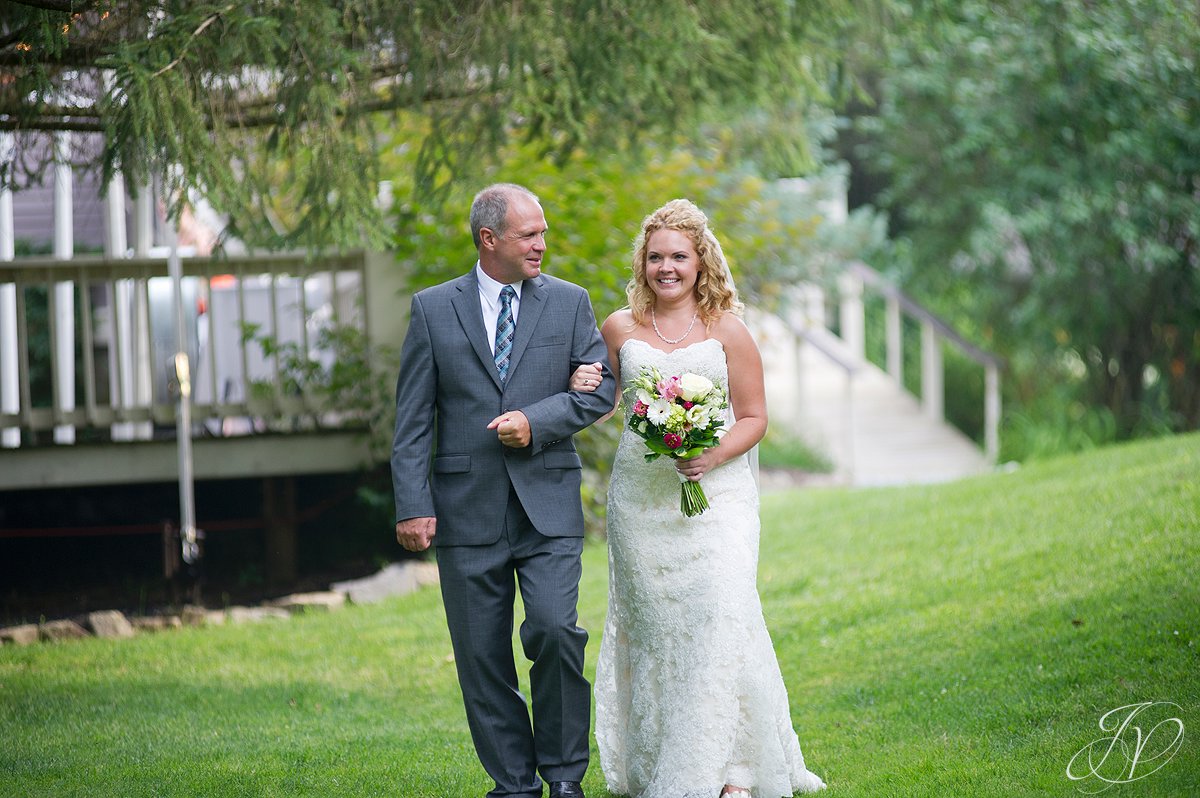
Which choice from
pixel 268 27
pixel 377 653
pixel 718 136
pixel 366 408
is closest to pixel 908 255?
pixel 718 136

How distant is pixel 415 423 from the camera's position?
14.5 feet

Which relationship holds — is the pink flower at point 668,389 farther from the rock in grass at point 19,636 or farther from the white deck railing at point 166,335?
the white deck railing at point 166,335

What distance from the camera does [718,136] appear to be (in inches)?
531

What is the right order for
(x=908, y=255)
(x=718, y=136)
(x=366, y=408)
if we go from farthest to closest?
(x=908, y=255) < (x=718, y=136) < (x=366, y=408)

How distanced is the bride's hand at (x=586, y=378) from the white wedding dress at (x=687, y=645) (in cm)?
19

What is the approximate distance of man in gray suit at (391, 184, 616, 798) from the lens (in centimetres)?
439

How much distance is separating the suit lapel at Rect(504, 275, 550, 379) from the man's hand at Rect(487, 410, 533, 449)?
0.21 meters

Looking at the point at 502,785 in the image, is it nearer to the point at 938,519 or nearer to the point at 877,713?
the point at 877,713

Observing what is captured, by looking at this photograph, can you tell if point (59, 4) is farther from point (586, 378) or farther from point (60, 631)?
point (60, 631)

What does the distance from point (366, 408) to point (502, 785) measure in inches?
224

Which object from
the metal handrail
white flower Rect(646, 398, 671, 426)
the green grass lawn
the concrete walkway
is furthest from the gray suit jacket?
the metal handrail

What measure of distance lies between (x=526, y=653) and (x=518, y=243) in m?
1.41

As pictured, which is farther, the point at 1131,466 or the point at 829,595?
the point at 1131,466

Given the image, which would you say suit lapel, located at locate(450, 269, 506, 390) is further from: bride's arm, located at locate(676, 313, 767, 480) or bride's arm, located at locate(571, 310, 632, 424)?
bride's arm, located at locate(676, 313, 767, 480)
